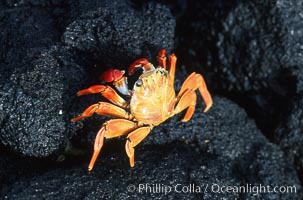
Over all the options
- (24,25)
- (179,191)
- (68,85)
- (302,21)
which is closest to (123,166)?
(179,191)

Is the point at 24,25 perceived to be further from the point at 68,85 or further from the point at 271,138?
the point at 271,138

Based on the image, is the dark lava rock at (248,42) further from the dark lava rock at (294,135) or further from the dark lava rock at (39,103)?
the dark lava rock at (39,103)

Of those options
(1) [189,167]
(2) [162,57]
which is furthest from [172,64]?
(1) [189,167]

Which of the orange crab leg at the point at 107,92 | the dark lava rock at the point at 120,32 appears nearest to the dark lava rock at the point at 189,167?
the orange crab leg at the point at 107,92

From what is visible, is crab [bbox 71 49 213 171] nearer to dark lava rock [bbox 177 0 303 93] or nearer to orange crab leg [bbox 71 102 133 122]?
orange crab leg [bbox 71 102 133 122]

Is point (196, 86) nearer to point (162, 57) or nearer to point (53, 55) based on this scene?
point (162, 57)
